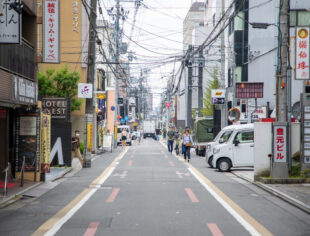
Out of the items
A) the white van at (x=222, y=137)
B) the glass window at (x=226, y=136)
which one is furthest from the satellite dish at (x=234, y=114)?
the glass window at (x=226, y=136)

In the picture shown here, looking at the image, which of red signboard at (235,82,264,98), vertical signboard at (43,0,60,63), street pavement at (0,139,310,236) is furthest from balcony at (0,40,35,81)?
A: red signboard at (235,82,264,98)

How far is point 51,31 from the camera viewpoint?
17078 mm

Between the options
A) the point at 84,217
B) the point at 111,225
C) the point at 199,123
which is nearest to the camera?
the point at 111,225

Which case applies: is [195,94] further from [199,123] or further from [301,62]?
[301,62]

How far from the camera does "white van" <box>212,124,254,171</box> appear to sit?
21141mm

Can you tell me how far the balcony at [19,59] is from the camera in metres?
13.7

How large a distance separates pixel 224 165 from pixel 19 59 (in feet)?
35.8

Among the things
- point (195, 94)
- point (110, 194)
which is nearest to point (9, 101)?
point (110, 194)

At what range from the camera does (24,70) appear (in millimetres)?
15875

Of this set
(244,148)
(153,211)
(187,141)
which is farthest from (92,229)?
(187,141)

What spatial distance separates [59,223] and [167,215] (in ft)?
7.55

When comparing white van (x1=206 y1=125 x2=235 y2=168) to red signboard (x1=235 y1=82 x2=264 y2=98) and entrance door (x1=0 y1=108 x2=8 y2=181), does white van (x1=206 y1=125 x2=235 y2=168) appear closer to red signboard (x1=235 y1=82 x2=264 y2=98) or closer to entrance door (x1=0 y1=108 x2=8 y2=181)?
red signboard (x1=235 y1=82 x2=264 y2=98)

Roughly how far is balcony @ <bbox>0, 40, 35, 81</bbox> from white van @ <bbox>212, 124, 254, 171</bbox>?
9.50 m

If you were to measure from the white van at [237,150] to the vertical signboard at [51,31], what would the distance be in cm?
897
